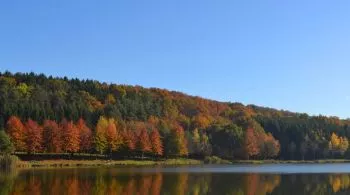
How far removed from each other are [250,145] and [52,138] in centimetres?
5943

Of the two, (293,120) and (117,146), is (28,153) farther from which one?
(293,120)

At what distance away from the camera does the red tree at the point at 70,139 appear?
11712cm

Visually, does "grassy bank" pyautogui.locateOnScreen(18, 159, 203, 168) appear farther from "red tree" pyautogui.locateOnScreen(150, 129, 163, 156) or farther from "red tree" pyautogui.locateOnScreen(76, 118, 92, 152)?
"red tree" pyautogui.locateOnScreen(76, 118, 92, 152)

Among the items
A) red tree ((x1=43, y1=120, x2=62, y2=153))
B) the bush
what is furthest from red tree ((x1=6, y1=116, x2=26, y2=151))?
the bush

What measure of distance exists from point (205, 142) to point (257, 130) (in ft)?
88.3

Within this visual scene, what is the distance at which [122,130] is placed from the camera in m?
138

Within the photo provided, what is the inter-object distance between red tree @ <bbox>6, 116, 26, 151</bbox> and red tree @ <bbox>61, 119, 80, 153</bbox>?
8.72 meters

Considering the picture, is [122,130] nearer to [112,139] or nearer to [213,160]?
[112,139]

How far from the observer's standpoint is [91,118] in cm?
15175

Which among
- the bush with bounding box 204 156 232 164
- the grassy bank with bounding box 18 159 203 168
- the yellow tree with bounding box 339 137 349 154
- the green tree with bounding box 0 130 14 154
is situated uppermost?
the yellow tree with bounding box 339 137 349 154

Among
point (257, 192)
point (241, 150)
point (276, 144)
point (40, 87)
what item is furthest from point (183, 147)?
point (257, 192)

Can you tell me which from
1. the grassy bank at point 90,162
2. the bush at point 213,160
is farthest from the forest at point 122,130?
the grassy bank at point 90,162

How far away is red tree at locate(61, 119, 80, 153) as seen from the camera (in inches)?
4611

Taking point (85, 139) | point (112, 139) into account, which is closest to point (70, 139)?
point (85, 139)
